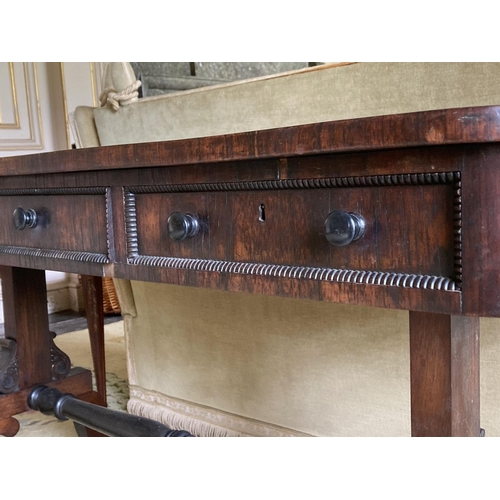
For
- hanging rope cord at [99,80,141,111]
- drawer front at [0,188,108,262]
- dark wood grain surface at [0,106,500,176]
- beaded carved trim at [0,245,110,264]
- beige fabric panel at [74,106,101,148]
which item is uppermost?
hanging rope cord at [99,80,141,111]

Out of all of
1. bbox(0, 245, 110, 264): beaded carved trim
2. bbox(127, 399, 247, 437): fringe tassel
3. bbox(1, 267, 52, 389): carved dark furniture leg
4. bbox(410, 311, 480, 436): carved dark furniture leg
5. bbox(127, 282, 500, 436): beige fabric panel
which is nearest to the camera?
bbox(410, 311, 480, 436): carved dark furniture leg

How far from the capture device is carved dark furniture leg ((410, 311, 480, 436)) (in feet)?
2.08

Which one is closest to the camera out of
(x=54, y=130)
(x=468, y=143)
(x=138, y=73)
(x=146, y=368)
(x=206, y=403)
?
(x=468, y=143)

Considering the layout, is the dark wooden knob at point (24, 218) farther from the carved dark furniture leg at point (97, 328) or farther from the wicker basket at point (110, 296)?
the wicker basket at point (110, 296)

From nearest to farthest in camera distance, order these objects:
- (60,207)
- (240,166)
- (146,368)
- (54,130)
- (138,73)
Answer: (240,166)
(60,207)
(146,368)
(138,73)
(54,130)

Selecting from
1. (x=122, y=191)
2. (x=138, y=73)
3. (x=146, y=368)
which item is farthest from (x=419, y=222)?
(x=138, y=73)

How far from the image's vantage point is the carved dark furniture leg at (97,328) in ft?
5.23

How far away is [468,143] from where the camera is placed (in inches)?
19.1

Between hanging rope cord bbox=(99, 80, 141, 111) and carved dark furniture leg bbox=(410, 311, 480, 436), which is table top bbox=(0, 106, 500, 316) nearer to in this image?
carved dark furniture leg bbox=(410, 311, 480, 436)

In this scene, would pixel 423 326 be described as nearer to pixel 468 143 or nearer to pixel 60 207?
pixel 468 143

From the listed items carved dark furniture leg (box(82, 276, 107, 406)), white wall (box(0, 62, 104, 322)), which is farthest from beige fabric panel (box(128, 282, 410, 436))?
white wall (box(0, 62, 104, 322))

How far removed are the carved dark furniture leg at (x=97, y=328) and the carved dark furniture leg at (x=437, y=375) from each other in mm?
1062

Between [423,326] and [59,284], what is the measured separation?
8.68 ft

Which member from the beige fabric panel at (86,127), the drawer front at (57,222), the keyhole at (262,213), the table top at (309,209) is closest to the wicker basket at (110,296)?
the beige fabric panel at (86,127)
